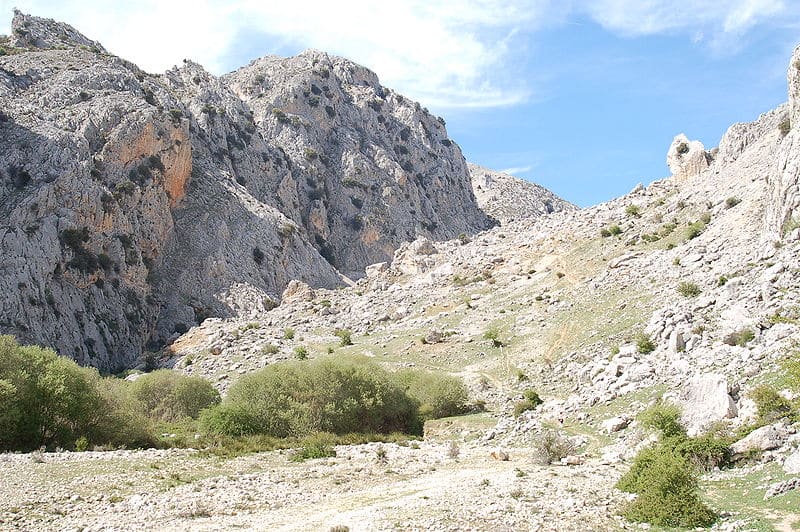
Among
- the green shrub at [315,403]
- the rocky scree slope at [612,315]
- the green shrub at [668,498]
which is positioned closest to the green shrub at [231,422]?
the green shrub at [315,403]

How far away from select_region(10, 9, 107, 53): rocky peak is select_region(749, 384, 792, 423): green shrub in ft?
329

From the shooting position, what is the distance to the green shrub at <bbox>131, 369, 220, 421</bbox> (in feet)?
139

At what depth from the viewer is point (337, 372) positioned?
120 feet

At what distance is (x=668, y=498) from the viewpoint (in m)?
14.6

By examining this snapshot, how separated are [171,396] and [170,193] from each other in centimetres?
4649

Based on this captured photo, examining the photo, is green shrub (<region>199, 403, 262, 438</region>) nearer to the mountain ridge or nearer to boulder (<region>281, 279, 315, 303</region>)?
the mountain ridge

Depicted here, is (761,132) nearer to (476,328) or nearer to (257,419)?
(476,328)

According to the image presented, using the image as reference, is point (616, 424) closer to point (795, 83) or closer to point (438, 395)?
point (438, 395)

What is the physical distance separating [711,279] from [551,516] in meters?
22.7

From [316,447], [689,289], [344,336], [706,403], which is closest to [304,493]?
[316,447]

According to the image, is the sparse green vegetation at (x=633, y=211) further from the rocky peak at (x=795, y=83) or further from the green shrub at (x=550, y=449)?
the green shrub at (x=550, y=449)

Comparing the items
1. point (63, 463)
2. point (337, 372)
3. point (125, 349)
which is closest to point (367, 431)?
point (337, 372)

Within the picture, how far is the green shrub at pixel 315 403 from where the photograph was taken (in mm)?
34469

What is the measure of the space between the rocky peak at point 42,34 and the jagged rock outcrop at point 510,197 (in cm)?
7897
